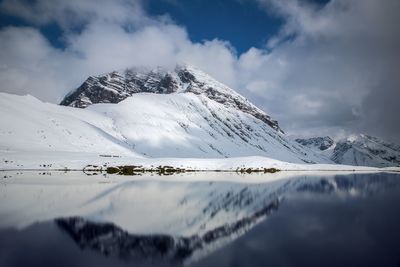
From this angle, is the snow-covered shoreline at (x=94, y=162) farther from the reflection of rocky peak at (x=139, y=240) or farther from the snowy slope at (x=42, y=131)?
the reflection of rocky peak at (x=139, y=240)

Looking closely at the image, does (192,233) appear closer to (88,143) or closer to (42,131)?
(42,131)

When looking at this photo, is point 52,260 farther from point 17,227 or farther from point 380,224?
point 380,224

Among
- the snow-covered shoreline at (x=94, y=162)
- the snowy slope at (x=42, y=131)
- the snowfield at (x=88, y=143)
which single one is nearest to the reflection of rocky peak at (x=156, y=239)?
the snow-covered shoreline at (x=94, y=162)

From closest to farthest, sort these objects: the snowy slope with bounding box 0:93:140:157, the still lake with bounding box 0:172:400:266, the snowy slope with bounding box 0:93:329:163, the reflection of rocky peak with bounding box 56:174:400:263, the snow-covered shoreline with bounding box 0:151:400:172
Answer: the still lake with bounding box 0:172:400:266, the reflection of rocky peak with bounding box 56:174:400:263, the snow-covered shoreline with bounding box 0:151:400:172, the snowy slope with bounding box 0:93:140:157, the snowy slope with bounding box 0:93:329:163

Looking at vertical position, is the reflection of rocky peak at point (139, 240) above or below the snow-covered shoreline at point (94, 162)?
below

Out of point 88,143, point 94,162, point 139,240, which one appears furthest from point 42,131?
point 139,240

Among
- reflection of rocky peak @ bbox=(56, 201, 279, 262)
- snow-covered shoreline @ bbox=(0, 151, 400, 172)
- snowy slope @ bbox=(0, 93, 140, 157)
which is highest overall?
snowy slope @ bbox=(0, 93, 140, 157)

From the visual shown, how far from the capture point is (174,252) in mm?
16812

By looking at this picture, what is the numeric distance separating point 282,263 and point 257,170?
321 feet

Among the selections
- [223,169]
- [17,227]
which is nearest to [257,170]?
[223,169]

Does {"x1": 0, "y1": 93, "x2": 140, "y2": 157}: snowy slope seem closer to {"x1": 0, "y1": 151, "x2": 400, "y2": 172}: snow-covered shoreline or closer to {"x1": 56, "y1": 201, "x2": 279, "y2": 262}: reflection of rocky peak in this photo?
{"x1": 0, "y1": 151, "x2": 400, "y2": 172}: snow-covered shoreline

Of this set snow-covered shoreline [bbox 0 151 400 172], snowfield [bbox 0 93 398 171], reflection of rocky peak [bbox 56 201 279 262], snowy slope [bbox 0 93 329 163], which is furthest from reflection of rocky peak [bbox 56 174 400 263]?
snowy slope [bbox 0 93 329 163]

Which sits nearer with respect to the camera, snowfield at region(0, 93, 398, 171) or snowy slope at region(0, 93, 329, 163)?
snowfield at region(0, 93, 398, 171)

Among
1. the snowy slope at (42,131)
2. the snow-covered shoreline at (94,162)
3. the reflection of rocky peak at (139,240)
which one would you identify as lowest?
the reflection of rocky peak at (139,240)
